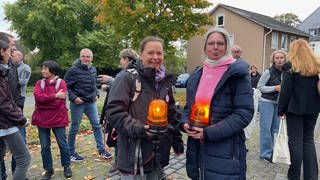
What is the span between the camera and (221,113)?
2.91 metres

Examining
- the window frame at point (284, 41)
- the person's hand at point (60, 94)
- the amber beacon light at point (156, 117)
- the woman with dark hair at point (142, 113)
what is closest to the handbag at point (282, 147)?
the woman with dark hair at point (142, 113)

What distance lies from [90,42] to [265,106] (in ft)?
88.3

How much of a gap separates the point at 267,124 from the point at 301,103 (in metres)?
1.64

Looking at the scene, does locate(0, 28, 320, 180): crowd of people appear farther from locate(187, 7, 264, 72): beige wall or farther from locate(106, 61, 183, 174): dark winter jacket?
locate(187, 7, 264, 72): beige wall

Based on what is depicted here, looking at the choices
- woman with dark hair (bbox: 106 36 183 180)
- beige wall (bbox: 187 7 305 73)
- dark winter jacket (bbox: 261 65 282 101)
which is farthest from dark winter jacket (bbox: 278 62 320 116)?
beige wall (bbox: 187 7 305 73)

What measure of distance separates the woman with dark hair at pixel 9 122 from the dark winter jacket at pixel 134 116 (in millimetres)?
1433

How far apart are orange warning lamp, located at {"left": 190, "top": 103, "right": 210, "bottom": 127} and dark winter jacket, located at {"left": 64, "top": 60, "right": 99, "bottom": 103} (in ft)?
10.9

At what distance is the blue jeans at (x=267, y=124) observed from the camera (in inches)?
233

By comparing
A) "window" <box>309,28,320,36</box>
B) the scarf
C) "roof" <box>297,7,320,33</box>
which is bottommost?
the scarf

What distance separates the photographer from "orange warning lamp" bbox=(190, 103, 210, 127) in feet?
9.35

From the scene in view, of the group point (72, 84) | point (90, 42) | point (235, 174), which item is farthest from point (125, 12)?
point (90, 42)

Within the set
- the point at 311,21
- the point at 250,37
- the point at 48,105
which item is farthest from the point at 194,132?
the point at 311,21

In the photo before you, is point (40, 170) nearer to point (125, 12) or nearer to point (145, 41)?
point (145, 41)

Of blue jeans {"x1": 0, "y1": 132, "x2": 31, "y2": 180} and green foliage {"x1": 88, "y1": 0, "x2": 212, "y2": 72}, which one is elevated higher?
green foliage {"x1": 88, "y1": 0, "x2": 212, "y2": 72}
